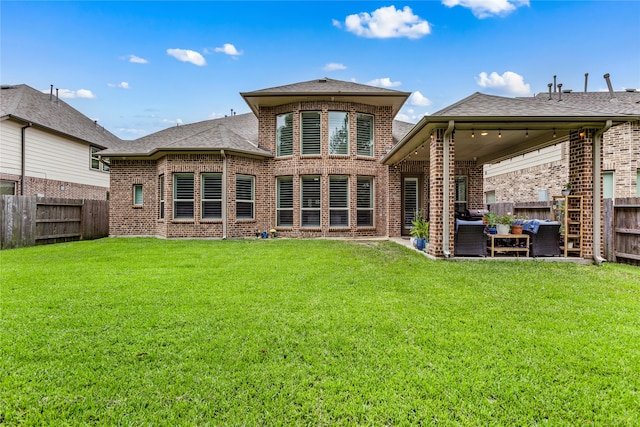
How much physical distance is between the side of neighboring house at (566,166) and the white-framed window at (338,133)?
6318 millimetres

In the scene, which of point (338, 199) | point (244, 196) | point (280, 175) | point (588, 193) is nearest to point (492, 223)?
point (588, 193)

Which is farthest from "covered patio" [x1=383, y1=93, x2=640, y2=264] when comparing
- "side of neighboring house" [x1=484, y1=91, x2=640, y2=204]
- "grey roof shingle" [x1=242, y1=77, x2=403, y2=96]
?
"grey roof shingle" [x1=242, y1=77, x2=403, y2=96]

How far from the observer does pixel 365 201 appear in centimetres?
1247

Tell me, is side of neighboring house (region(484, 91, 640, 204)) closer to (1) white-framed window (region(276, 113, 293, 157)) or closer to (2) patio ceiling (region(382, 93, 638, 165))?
(2) patio ceiling (region(382, 93, 638, 165))

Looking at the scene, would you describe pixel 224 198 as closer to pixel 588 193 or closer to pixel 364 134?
pixel 364 134

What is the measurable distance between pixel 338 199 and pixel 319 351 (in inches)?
386

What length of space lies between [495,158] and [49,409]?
12.9 m

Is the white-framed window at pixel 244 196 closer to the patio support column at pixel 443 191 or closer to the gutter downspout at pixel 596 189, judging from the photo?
the patio support column at pixel 443 191

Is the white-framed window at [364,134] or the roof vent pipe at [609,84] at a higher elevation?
the roof vent pipe at [609,84]

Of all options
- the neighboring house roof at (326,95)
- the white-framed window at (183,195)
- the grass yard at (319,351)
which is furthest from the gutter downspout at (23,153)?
the grass yard at (319,351)

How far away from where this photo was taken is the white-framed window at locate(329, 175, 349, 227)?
12.2m

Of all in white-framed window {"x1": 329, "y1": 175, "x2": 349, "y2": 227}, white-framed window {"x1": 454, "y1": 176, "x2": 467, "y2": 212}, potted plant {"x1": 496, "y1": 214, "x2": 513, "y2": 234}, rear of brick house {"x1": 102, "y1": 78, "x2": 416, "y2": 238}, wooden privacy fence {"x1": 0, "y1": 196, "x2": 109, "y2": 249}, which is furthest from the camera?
white-framed window {"x1": 454, "y1": 176, "x2": 467, "y2": 212}

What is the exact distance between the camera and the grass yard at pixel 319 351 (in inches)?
73.8

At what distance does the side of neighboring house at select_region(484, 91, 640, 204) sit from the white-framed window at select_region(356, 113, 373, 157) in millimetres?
5625
